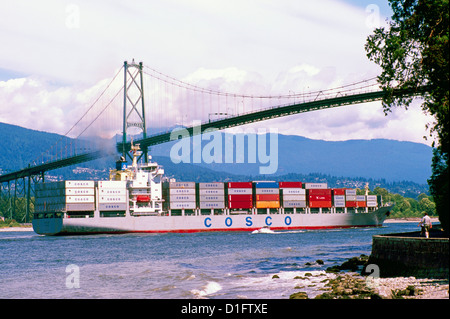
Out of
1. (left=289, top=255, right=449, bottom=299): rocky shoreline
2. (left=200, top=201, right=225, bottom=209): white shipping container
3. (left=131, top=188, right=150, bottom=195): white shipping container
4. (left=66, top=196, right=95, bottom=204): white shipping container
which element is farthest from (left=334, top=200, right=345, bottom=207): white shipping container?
(left=289, top=255, right=449, bottom=299): rocky shoreline

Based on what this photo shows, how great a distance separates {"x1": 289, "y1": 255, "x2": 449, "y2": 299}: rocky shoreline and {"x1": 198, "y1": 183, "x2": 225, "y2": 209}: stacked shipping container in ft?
195

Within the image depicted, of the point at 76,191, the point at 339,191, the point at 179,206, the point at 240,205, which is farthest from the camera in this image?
the point at 339,191

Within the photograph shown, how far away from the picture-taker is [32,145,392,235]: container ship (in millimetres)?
78625

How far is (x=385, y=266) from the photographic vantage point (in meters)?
26.1

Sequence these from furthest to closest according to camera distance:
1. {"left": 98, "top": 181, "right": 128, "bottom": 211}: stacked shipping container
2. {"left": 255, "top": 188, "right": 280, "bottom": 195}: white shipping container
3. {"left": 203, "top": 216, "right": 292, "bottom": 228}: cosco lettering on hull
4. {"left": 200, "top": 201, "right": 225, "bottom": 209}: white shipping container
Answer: {"left": 255, "top": 188, "right": 280, "bottom": 195}: white shipping container → {"left": 200, "top": 201, "right": 225, "bottom": 209}: white shipping container → {"left": 203, "top": 216, "right": 292, "bottom": 228}: cosco lettering on hull → {"left": 98, "top": 181, "right": 128, "bottom": 211}: stacked shipping container

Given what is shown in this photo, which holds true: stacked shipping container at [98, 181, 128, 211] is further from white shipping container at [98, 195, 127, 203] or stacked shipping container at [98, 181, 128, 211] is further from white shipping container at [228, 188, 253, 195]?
white shipping container at [228, 188, 253, 195]

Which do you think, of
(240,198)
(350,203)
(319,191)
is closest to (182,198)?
(240,198)

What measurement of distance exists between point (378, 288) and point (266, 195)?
6801cm

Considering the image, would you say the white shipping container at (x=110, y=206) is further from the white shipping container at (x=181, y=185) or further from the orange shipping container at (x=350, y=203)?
the orange shipping container at (x=350, y=203)

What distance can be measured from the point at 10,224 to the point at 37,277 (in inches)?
3868

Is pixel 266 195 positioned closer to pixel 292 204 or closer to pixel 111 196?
pixel 292 204

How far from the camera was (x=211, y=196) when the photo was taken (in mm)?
86250

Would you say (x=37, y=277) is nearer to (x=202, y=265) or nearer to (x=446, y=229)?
(x=202, y=265)

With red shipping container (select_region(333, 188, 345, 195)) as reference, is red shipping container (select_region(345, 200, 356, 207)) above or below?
below
